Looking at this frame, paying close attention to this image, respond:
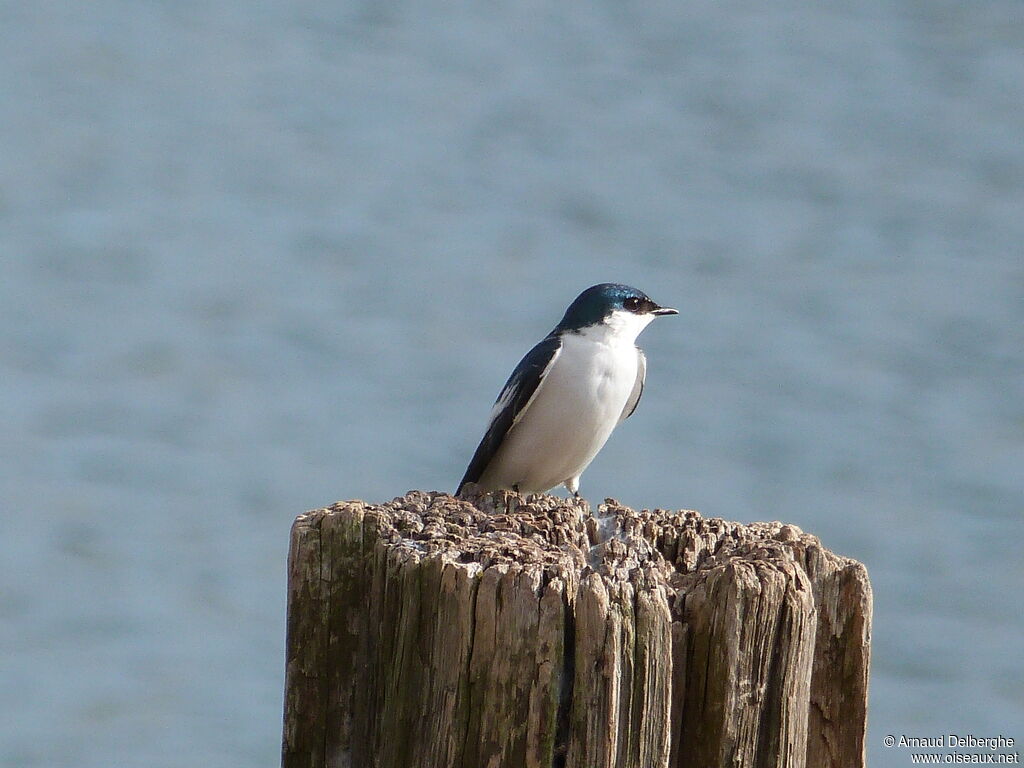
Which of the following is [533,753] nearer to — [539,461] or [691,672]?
[691,672]

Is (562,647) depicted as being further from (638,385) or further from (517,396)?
(638,385)

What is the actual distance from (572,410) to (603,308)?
18.3 inches

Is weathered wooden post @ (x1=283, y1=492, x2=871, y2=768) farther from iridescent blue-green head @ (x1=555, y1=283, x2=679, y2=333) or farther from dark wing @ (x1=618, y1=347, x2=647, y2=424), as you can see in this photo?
dark wing @ (x1=618, y1=347, x2=647, y2=424)

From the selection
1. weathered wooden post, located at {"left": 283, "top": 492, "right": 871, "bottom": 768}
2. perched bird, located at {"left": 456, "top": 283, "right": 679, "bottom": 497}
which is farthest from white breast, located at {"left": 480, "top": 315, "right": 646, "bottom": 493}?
weathered wooden post, located at {"left": 283, "top": 492, "right": 871, "bottom": 768}

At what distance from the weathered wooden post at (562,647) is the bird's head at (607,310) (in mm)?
2687

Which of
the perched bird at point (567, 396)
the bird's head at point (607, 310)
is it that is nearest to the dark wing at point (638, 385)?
the perched bird at point (567, 396)

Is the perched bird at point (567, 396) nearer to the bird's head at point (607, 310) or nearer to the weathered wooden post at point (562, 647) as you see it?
the bird's head at point (607, 310)

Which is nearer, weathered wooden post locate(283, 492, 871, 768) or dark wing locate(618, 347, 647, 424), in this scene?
weathered wooden post locate(283, 492, 871, 768)

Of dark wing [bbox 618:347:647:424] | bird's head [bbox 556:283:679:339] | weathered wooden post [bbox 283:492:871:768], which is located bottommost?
weathered wooden post [bbox 283:492:871:768]

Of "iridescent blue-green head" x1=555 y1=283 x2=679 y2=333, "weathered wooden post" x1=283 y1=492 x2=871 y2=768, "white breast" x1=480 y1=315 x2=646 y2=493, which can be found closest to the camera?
"weathered wooden post" x1=283 y1=492 x2=871 y2=768

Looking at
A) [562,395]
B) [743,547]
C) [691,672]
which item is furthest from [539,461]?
[691,672]

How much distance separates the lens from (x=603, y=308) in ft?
18.5

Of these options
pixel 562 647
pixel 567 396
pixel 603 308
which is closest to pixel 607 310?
pixel 603 308

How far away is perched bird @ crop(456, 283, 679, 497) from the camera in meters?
5.47
